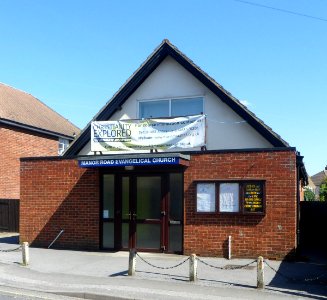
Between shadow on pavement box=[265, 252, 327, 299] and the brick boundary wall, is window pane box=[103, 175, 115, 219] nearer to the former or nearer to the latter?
the brick boundary wall

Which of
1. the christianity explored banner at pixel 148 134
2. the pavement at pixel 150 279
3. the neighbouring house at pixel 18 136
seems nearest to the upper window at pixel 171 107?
the christianity explored banner at pixel 148 134

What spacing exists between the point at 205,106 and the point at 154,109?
1.95m

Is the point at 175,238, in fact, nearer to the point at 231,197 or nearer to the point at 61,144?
the point at 231,197

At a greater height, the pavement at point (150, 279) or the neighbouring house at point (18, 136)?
the neighbouring house at point (18, 136)

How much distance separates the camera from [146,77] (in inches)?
613

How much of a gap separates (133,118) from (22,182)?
14.3ft

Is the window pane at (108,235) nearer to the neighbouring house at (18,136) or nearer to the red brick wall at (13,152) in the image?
the neighbouring house at (18,136)

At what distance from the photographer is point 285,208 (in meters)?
11.6

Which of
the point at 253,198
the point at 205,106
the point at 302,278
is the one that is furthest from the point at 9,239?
the point at 302,278

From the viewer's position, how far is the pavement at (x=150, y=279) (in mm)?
8227

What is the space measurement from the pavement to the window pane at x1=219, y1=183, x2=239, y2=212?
1397 millimetres

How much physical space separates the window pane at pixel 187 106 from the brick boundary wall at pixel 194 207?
274 centimetres

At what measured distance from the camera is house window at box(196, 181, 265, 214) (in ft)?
39.0

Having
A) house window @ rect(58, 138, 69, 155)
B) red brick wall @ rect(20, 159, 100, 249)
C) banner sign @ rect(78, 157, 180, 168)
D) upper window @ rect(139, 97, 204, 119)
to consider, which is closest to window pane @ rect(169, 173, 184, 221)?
banner sign @ rect(78, 157, 180, 168)
